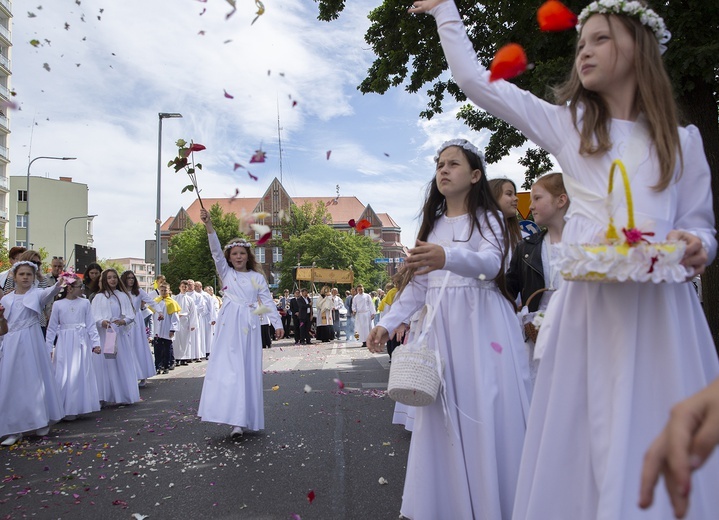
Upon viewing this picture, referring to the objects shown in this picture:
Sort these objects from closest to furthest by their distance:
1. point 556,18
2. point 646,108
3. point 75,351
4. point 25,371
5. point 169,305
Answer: point 646,108
point 556,18
point 25,371
point 75,351
point 169,305

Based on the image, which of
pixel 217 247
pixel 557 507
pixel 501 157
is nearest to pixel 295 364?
pixel 501 157

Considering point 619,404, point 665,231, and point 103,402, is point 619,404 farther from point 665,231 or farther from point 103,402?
point 103,402

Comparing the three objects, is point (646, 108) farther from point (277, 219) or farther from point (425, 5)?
point (277, 219)

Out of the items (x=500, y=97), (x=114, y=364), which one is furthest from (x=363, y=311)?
(x=500, y=97)

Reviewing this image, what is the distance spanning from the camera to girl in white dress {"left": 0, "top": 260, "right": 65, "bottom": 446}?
7.43 meters

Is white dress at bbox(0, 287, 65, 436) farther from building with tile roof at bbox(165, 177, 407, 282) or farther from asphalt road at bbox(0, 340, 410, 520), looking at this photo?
building with tile roof at bbox(165, 177, 407, 282)

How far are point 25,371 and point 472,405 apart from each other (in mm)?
6373

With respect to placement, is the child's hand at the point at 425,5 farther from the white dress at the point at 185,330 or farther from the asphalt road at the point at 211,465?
the white dress at the point at 185,330

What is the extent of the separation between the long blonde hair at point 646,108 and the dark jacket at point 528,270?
233 centimetres

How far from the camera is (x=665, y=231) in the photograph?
201cm

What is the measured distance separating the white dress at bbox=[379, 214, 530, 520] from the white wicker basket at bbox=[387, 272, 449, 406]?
24cm

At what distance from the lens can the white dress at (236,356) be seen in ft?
23.1

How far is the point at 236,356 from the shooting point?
738 centimetres

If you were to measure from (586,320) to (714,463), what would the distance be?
1.81ft
